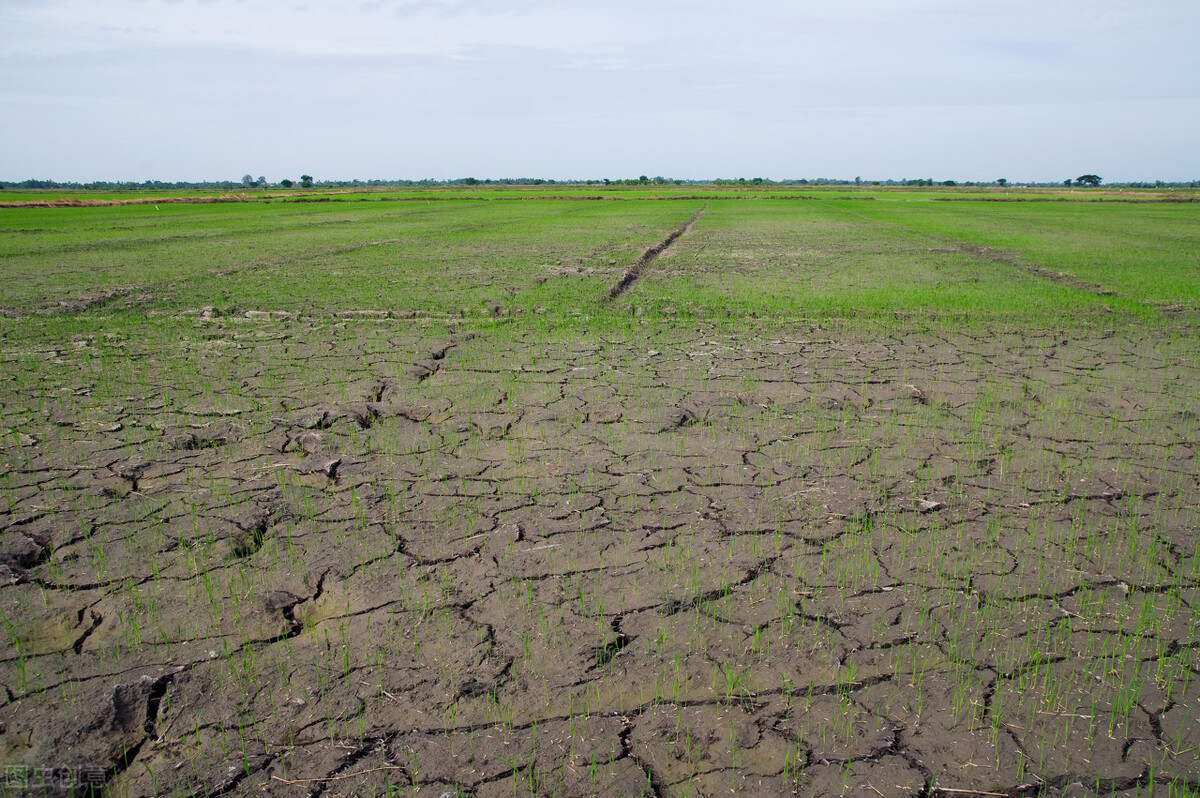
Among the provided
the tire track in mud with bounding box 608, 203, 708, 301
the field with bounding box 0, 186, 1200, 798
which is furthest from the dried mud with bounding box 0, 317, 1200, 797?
the tire track in mud with bounding box 608, 203, 708, 301

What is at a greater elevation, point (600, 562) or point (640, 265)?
point (640, 265)

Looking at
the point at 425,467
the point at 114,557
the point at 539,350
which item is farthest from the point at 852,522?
the point at 539,350

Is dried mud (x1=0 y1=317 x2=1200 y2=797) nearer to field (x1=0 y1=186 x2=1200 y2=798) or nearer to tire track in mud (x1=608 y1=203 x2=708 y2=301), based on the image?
field (x1=0 y1=186 x2=1200 y2=798)

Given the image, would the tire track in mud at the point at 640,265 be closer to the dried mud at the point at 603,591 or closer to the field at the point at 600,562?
the field at the point at 600,562

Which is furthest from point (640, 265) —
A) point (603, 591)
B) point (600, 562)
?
point (603, 591)

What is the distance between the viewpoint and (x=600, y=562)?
311 centimetres

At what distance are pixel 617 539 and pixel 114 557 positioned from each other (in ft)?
7.13

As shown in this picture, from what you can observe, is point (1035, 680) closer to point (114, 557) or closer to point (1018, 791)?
point (1018, 791)

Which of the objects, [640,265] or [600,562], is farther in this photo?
[640,265]

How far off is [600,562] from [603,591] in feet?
0.74

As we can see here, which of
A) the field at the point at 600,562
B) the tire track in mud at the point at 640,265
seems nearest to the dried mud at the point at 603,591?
the field at the point at 600,562

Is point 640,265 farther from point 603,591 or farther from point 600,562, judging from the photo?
point 603,591

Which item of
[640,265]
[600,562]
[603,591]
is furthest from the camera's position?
[640,265]

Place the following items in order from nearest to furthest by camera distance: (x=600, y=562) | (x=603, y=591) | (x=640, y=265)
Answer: (x=603, y=591) → (x=600, y=562) → (x=640, y=265)
